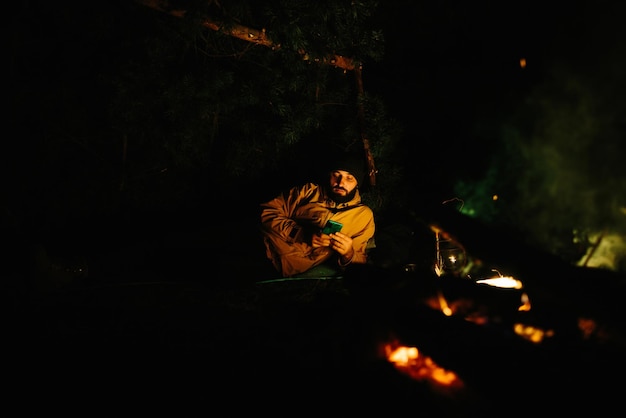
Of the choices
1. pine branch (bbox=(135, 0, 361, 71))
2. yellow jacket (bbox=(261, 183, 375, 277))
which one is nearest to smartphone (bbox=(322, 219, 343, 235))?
yellow jacket (bbox=(261, 183, 375, 277))

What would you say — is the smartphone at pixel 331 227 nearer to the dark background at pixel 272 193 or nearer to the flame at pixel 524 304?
the dark background at pixel 272 193

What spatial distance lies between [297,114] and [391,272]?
3.07 m

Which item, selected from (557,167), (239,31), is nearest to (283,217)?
(239,31)

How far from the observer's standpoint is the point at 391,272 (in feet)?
10.8

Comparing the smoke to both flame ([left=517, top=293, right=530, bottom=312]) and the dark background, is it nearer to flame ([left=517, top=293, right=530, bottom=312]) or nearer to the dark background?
the dark background

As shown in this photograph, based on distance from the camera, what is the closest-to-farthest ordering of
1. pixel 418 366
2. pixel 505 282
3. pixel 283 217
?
pixel 418 366 → pixel 505 282 → pixel 283 217

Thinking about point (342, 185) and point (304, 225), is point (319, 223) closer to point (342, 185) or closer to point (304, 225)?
point (304, 225)

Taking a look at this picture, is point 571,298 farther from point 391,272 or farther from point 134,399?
point 134,399

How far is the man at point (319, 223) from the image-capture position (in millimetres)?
4688

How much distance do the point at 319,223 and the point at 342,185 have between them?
581 mm

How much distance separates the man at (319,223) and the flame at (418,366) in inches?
70.4

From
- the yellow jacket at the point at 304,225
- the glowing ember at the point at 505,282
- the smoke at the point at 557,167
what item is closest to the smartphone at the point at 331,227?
the yellow jacket at the point at 304,225

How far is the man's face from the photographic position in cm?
492

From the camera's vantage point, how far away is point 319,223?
496 centimetres
